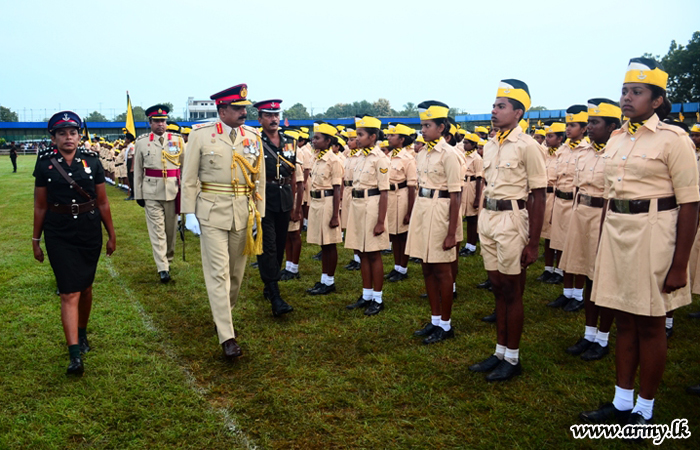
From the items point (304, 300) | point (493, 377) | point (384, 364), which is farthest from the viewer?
point (304, 300)

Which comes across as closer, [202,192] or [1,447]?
[1,447]

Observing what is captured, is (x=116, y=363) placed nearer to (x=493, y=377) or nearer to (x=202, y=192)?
(x=202, y=192)

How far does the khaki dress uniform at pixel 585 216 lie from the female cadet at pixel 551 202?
1597 mm

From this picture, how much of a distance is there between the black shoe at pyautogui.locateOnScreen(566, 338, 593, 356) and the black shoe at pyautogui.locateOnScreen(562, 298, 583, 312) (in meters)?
1.34

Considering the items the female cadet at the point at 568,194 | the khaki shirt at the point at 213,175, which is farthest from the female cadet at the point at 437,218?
the female cadet at the point at 568,194

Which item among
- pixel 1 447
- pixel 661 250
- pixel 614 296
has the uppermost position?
pixel 661 250

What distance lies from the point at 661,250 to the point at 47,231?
16.2 ft

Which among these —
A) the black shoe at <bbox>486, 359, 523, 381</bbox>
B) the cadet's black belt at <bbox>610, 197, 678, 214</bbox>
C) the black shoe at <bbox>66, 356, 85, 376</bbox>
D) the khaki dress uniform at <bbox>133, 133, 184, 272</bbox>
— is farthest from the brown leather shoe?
the cadet's black belt at <bbox>610, 197, 678, 214</bbox>

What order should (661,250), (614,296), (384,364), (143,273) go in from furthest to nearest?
(143,273) < (384,364) < (614,296) < (661,250)

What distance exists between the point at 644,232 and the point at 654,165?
1.47ft

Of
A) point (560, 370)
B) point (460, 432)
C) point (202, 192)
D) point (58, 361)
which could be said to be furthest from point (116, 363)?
point (560, 370)

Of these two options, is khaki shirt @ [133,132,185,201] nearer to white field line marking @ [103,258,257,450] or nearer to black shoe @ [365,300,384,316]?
white field line marking @ [103,258,257,450]

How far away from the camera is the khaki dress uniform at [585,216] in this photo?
5340mm

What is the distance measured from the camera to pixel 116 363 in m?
4.62
